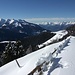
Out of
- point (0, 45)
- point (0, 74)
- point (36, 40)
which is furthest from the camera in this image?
point (36, 40)

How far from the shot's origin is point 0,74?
407 inches

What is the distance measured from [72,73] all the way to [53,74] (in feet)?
1.82

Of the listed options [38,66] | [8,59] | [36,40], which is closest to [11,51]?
[8,59]

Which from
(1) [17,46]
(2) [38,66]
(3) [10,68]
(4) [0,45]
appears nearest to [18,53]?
(1) [17,46]

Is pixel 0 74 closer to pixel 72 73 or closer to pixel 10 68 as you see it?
pixel 10 68

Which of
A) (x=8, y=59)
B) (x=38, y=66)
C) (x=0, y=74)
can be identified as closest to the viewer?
(x=38, y=66)

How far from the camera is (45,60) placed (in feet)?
23.5

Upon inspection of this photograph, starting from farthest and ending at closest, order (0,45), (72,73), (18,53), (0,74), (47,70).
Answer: (0,45), (18,53), (0,74), (47,70), (72,73)

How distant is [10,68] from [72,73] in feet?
19.7

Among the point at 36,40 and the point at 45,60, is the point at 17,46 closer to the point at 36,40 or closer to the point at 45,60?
the point at 45,60

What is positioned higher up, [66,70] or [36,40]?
[66,70]

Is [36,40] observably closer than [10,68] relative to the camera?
No

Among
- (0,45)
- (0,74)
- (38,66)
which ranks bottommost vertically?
(0,45)

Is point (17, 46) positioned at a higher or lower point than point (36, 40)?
higher
